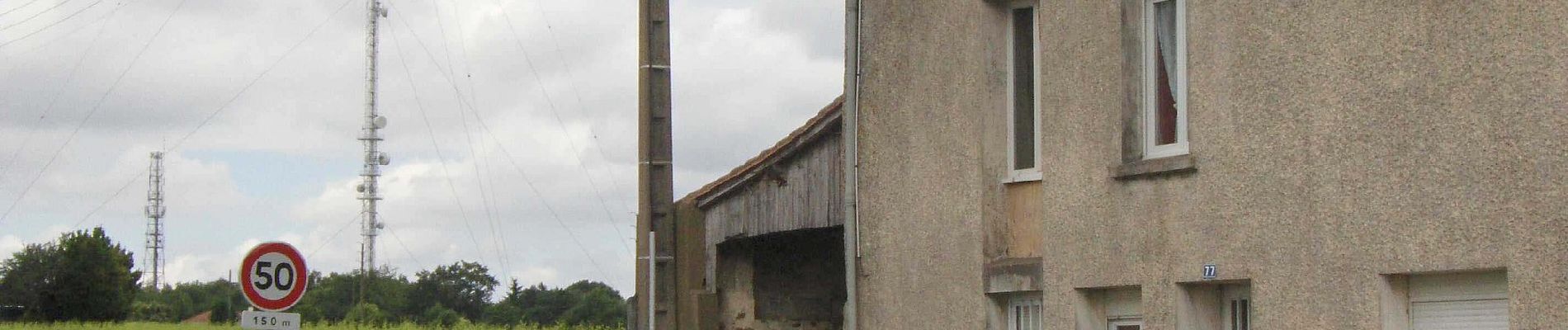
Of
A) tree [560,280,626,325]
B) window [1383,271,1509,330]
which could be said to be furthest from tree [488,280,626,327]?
window [1383,271,1509,330]

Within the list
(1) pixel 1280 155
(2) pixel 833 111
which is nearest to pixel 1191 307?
(1) pixel 1280 155

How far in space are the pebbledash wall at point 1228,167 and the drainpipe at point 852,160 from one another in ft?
0.15

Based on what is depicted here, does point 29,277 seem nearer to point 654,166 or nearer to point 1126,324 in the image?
point 654,166

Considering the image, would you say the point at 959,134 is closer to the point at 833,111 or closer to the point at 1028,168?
the point at 1028,168

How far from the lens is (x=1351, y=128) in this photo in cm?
1023

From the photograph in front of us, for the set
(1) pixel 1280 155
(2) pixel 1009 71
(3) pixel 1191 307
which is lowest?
(3) pixel 1191 307

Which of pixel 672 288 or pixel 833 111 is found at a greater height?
pixel 833 111

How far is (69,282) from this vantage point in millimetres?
57062

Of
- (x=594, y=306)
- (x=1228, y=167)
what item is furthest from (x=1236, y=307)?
(x=594, y=306)

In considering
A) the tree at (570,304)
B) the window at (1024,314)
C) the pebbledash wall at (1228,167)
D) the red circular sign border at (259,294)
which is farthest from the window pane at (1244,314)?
the tree at (570,304)

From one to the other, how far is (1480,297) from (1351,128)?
3.64 feet

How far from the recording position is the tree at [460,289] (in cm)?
5162

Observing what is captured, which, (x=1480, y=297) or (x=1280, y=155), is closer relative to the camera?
(x=1480, y=297)

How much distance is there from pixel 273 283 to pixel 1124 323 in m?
6.22
